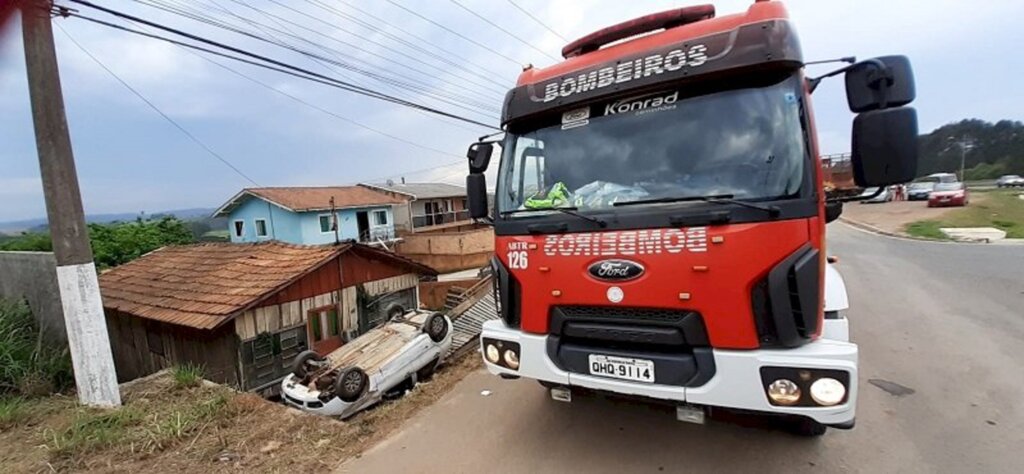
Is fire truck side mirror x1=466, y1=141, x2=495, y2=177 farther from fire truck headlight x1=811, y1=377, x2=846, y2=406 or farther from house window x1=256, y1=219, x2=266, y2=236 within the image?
house window x1=256, y1=219, x2=266, y2=236

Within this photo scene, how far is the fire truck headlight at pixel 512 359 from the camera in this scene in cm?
316

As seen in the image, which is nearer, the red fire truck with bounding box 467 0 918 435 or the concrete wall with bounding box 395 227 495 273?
the red fire truck with bounding box 467 0 918 435

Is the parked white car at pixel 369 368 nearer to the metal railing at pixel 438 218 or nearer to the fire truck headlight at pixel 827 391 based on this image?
the fire truck headlight at pixel 827 391

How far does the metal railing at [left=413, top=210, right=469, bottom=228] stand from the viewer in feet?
116

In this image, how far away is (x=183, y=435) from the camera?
12.6 feet

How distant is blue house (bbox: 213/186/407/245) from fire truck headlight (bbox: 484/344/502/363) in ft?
79.6

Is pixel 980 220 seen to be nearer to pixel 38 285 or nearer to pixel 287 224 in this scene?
pixel 38 285

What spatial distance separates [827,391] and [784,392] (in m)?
0.18

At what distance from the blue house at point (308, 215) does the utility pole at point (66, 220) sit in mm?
22010

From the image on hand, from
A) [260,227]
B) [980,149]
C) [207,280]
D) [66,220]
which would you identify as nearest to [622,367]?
[66,220]

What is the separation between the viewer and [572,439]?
352 centimetres

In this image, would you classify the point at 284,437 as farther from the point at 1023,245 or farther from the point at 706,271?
the point at 1023,245

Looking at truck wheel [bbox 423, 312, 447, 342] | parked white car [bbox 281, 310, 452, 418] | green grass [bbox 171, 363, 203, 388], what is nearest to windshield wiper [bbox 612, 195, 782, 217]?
green grass [bbox 171, 363, 203, 388]

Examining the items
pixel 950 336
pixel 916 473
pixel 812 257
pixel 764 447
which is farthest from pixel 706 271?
pixel 950 336
